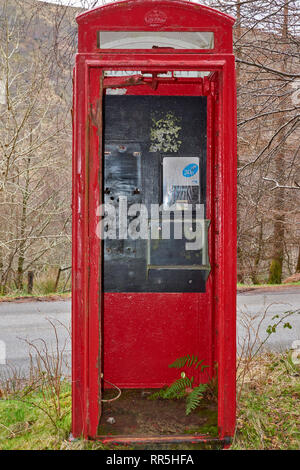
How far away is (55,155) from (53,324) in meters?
6.75

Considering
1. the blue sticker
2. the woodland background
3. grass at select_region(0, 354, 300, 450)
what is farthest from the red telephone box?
the woodland background

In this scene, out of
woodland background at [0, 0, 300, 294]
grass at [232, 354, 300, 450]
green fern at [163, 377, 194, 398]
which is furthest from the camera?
woodland background at [0, 0, 300, 294]

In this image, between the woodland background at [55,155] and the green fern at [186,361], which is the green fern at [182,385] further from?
the woodland background at [55,155]

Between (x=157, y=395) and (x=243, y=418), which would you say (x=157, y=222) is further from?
(x=243, y=418)

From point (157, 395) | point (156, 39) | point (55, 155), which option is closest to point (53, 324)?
point (157, 395)

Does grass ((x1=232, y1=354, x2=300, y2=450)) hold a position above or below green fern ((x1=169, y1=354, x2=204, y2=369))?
below

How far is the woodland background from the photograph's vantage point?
4953 millimetres

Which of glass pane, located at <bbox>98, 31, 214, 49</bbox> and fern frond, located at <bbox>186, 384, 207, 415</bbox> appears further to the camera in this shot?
fern frond, located at <bbox>186, 384, 207, 415</bbox>

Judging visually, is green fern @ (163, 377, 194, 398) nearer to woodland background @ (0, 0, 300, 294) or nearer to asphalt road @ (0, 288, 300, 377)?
asphalt road @ (0, 288, 300, 377)

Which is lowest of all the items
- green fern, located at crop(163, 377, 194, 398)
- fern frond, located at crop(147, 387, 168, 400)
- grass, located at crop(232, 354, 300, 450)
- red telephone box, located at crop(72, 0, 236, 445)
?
grass, located at crop(232, 354, 300, 450)

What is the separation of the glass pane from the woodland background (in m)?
1.20

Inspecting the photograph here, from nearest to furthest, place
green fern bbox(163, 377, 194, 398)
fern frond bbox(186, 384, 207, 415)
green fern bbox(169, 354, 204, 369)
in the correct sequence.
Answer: fern frond bbox(186, 384, 207, 415), green fern bbox(163, 377, 194, 398), green fern bbox(169, 354, 204, 369)

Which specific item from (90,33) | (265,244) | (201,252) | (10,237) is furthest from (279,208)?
(90,33)

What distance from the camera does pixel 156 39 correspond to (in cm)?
305
